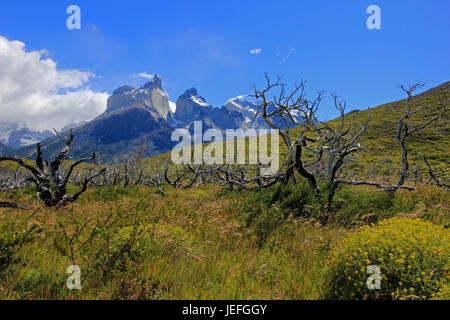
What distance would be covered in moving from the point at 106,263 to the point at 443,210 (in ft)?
29.9

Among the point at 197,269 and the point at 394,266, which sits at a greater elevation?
the point at 394,266

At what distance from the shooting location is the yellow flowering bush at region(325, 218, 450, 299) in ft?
8.58

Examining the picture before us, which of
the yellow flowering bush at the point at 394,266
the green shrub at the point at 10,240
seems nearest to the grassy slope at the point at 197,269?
the green shrub at the point at 10,240

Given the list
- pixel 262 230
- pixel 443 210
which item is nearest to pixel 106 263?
pixel 262 230

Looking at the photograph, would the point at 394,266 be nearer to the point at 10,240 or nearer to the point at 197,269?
the point at 197,269

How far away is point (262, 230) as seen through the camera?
5266mm

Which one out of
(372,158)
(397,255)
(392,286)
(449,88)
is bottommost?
(392,286)

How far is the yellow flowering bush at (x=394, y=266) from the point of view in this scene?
8.58ft

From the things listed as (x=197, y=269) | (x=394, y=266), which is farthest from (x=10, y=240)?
(x=394, y=266)

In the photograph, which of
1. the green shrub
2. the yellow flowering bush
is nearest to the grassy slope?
the green shrub

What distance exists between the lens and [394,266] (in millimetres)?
2760

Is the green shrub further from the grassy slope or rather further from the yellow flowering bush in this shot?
the yellow flowering bush

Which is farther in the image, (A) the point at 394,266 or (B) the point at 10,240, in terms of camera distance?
(B) the point at 10,240
